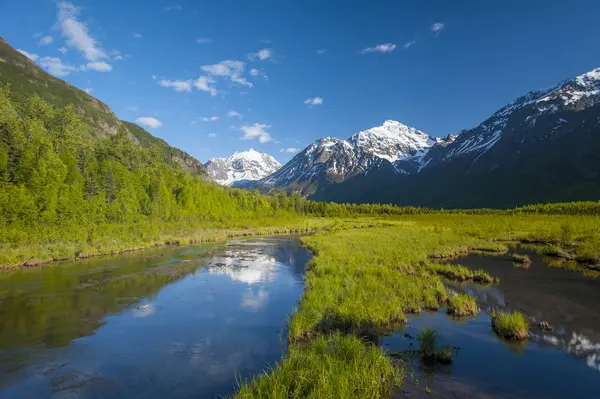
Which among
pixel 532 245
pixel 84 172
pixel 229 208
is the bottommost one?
pixel 532 245

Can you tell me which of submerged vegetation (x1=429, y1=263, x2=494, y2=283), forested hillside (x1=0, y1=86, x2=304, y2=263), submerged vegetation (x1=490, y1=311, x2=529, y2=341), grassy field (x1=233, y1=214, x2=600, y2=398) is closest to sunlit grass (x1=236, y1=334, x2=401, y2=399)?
grassy field (x1=233, y1=214, x2=600, y2=398)

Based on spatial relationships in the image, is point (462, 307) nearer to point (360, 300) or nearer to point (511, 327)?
point (511, 327)

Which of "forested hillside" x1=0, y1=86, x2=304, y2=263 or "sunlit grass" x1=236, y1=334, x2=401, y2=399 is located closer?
"sunlit grass" x1=236, y1=334, x2=401, y2=399

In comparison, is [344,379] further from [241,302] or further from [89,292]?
[89,292]

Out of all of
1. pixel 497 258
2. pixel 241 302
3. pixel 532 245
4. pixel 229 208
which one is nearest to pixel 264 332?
pixel 241 302

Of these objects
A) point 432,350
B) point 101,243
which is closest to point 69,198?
point 101,243

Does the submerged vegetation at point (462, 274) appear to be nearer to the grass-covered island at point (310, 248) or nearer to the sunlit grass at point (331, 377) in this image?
the grass-covered island at point (310, 248)

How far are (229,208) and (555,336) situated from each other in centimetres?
11854

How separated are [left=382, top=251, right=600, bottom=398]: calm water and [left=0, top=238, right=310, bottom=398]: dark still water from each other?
755 centimetres

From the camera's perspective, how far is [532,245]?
190 feet

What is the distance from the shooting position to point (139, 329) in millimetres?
20625

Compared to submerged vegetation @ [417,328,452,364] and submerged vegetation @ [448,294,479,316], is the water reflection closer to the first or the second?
submerged vegetation @ [448,294,479,316]

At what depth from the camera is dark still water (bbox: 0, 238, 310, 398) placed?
14.2 meters

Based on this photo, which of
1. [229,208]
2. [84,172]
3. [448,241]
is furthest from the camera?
[229,208]
